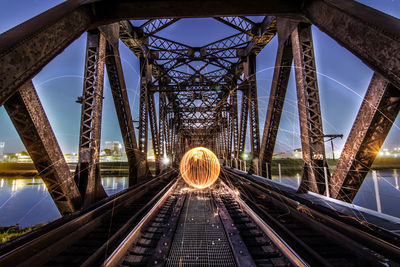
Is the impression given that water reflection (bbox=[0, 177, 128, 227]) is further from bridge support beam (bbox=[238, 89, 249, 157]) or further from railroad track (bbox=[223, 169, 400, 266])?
railroad track (bbox=[223, 169, 400, 266])

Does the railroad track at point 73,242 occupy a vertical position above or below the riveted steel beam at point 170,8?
below

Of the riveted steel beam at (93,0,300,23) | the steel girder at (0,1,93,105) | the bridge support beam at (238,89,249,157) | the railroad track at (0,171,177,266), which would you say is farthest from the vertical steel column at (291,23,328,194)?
the bridge support beam at (238,89,249,157)

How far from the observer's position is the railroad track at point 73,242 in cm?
232

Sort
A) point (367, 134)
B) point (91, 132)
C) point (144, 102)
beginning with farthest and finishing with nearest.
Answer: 1. point (144, 102)
2. point (91, 132)
3. point (367, 134)

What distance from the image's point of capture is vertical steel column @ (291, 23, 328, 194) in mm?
4957

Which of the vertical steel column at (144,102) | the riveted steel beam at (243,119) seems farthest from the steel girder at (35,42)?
the riveted steel beam at (243,119)

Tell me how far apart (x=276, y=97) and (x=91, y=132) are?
7.10m

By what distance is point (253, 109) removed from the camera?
10.9m

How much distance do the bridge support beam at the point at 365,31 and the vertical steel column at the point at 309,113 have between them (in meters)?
2.25

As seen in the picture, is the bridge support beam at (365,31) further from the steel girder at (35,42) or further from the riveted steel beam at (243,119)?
the riveted steel beam at (243,119)

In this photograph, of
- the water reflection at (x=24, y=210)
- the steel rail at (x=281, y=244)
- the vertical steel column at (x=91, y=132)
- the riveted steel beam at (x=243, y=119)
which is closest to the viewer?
the steel rail at (x=281, y=244)

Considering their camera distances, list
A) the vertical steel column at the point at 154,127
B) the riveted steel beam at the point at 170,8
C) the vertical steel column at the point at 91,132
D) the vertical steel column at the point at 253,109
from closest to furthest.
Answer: the riveted steel beam at the point at 170,8 < the vertical steel column at the point at 91,132 < the vertical steel column at the point at 253,109 < the vertical steel column at the point at 154,127

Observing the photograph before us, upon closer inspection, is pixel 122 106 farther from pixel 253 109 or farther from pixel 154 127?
pixel 253 109

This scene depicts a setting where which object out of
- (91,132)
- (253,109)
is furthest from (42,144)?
(253,109)
